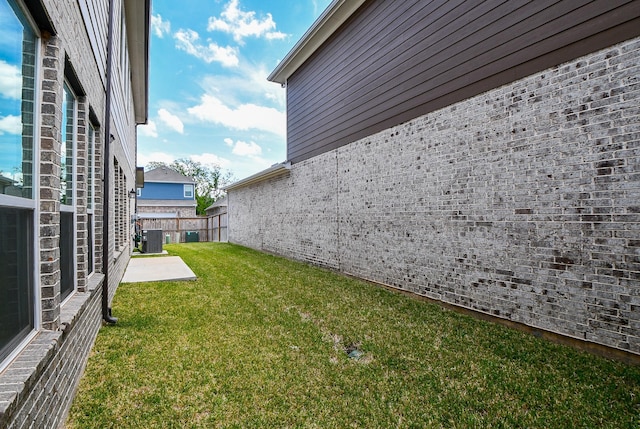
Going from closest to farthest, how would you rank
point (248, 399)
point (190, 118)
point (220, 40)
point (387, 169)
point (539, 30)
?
point (248, 399)
point (539, 30)
point (387, 169)
point (220, 40)
point (190, 118)

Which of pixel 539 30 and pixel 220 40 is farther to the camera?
pixel 220 40

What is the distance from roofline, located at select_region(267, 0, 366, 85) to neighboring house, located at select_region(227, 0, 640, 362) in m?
0.08

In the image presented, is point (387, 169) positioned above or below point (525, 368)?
above

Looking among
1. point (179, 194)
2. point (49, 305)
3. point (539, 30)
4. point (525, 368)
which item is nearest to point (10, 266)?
point (49, 305)

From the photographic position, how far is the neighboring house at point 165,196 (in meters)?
25.6

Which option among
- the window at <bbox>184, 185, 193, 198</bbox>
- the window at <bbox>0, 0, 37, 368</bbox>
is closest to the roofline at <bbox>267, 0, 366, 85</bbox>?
the window at <bbox>0, 0, 37, 368</bbox>

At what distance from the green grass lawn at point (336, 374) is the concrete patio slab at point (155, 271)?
2.03m

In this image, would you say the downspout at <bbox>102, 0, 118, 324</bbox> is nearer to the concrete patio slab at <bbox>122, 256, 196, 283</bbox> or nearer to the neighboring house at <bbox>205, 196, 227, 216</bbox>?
the concrete patio slab at <bbox>122, 256, 196, 283</bbox>

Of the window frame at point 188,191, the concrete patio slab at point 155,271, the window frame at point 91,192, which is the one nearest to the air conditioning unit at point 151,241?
the concrete patio slab at point 155,271

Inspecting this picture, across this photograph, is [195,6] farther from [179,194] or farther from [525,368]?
[525,368]

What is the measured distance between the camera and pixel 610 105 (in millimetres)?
3252

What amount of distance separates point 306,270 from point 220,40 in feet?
69.2

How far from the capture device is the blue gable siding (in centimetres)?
2616

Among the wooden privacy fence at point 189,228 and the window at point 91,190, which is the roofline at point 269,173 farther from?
the window at point 91,190
